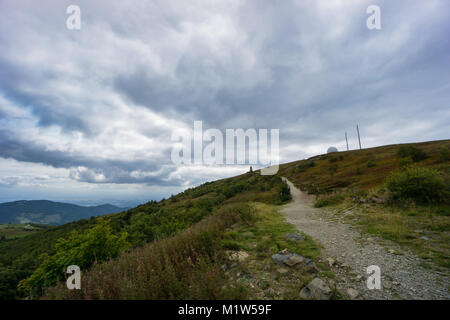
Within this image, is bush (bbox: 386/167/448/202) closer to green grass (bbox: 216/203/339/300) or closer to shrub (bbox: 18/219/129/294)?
green grass (bbox: 216/203/339/300)

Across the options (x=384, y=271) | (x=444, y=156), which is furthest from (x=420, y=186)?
(x=444, y=156)

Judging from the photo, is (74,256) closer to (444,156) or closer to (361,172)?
(444,156)

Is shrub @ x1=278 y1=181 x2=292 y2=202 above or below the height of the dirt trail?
above

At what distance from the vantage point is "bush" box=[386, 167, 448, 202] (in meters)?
10.1

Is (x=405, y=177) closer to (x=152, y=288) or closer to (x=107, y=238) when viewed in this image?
(x=152, y=288)

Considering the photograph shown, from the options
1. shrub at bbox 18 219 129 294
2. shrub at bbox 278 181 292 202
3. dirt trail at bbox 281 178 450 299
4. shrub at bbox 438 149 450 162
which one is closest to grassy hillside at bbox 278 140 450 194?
shrub at bbox 438 149 450 162

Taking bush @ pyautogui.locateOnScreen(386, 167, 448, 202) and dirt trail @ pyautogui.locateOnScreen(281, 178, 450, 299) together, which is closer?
Result: dirt trail @ pyautogui.locateOnScreen(281, 178, 450, 299)

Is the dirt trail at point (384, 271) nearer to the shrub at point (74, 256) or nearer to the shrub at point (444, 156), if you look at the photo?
the shrub at point (74, 256)

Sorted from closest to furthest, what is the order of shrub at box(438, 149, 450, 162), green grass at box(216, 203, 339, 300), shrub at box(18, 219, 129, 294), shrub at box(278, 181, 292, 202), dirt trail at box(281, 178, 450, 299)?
1. dirt trail at box(281, 178, 450, 299)
2. green grass at box(216, 203, 339, 300)
3. shrub at box(18, 219, 129, 294)
4. shrub at box(438, 149, 450, 162)
5. shrub at box(278, 181, 292, 202)
